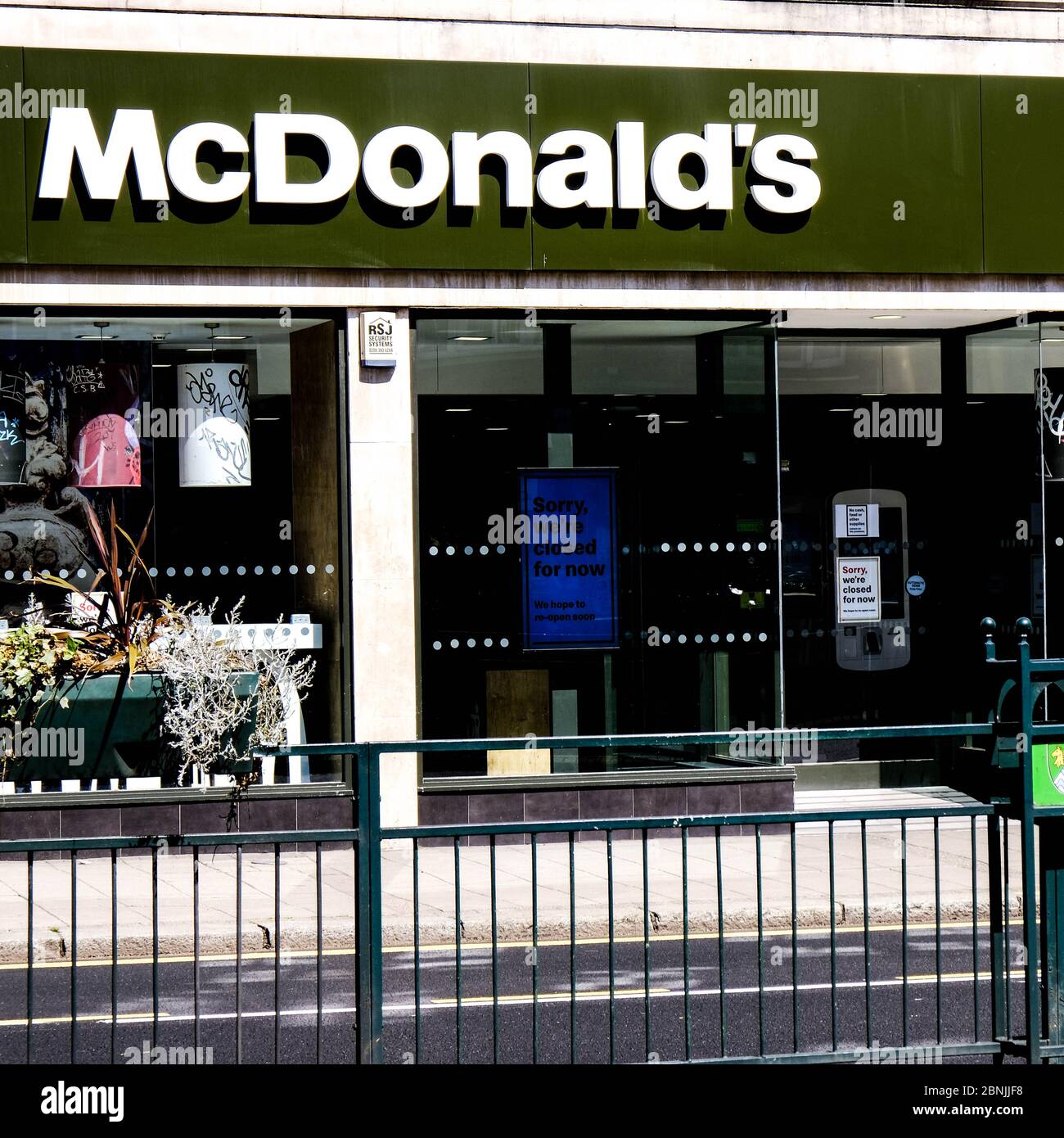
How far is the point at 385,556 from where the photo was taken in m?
12.1

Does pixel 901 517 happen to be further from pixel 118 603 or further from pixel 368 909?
pixel 368 909

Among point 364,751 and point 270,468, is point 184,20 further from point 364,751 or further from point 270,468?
point 364,751

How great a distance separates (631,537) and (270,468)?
→ 277cm

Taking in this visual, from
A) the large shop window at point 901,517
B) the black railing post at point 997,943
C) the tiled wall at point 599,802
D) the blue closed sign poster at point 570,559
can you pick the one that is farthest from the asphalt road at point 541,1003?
the large shop window at point 901,517

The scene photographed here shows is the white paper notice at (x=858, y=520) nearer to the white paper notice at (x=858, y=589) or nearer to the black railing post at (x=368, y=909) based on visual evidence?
the white paper notice at (x=858, y=589)

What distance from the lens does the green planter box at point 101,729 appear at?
1148 centimetres

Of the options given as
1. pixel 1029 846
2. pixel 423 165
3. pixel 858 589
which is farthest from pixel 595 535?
pixel 1029 846

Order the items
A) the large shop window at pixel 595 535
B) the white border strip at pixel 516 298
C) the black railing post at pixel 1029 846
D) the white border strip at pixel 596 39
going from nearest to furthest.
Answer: the black railing post at pixel 1029 846, the white border strip at pixel 596 39, the white border strip at pixel 516 298, the large shop window at pixel 595 535

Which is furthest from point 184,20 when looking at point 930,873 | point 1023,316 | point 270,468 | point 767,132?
point 930,873

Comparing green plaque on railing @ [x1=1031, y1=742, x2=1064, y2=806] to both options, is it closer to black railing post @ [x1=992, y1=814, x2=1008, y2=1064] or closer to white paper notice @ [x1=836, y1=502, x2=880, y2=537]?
black railing post @ [x1=992, y1=814, x2=1008, y2=1064]

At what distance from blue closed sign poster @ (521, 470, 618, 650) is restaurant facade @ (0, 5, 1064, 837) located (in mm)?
22

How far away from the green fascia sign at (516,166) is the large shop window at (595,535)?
73cm
